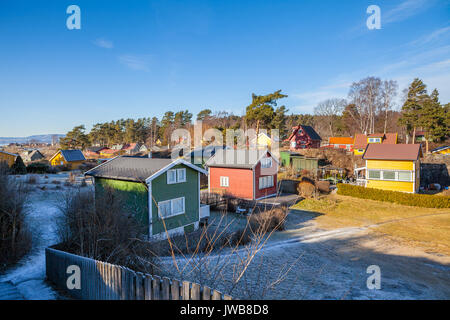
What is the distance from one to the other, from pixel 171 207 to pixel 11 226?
7943 mm

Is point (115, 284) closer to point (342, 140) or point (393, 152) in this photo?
point (393, 152)

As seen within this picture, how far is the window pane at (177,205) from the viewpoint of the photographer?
16141 millimetres

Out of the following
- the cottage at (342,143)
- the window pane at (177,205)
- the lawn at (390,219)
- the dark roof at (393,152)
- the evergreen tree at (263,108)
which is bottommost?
the lawn at (390,219)

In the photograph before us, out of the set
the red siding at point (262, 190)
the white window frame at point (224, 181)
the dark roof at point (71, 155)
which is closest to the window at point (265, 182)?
the red siding at point (262, 190)

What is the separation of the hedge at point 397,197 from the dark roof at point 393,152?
410 centimetres

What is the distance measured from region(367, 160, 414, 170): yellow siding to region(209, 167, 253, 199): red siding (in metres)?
13.7

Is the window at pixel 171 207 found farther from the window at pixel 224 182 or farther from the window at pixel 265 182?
the window at pixel 265 182

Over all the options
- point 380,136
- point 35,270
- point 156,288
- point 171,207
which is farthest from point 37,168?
point 380,136

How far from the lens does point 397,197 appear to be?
24.2 metres

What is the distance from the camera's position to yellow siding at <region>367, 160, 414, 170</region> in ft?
85.8

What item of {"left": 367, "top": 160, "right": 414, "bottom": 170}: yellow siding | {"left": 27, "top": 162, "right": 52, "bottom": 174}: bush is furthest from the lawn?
{"left": 27, "top": 162, "right": 52, "bottom": 174}: bush

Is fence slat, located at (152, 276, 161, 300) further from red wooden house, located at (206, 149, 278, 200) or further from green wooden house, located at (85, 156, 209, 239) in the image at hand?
red wooden house, located at (206, 149, 278, 200)

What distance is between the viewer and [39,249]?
10.3 metres
